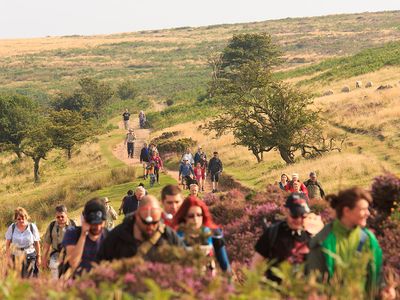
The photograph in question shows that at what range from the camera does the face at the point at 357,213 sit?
5.55m

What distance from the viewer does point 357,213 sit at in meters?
5.56

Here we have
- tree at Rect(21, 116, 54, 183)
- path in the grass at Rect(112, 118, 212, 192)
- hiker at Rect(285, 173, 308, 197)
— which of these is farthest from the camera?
tree at Rect(21, 116, 54, 183)

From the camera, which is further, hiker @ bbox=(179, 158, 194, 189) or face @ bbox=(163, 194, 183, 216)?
hiker @ bbox=(179, 158, 194, 189)

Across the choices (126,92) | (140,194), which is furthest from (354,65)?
(140,194)

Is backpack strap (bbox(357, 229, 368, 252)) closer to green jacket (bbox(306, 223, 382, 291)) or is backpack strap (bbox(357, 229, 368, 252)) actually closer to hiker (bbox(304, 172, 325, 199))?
green jacket (bbox(306, 223, 382, 291))

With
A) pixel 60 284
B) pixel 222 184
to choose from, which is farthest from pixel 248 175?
pixel 60 284

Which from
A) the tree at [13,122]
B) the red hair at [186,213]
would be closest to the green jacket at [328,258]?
the red hair at [186,213]

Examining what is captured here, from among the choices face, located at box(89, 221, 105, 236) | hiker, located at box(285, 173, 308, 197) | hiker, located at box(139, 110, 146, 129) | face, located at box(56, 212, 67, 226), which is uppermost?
face, located at box(89, 221, 105, 236)

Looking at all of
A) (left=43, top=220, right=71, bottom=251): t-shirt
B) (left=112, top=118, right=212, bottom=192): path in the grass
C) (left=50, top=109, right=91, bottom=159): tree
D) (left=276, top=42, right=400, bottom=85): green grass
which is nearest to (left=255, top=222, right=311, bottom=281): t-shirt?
(left=43, top=220, right=71, bottom=251): t-shirt

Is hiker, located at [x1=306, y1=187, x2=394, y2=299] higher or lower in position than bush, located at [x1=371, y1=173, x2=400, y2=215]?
higher

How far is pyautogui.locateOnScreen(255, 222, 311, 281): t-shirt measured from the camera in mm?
6211

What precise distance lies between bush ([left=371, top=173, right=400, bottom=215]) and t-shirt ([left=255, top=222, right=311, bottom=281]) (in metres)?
3.59

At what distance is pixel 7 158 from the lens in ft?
184

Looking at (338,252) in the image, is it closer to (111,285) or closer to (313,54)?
(111,285)
